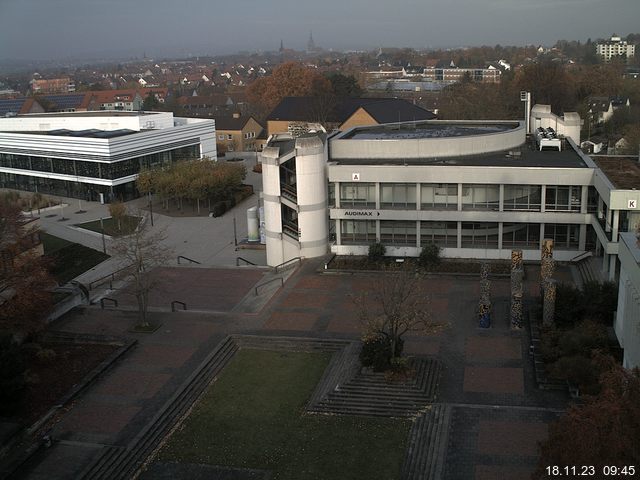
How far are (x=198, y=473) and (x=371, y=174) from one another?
21.8m

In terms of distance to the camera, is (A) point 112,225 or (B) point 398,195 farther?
(A) point 112,225

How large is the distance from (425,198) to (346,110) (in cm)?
4917

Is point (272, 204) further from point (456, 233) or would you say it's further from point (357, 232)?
point (456, 233)

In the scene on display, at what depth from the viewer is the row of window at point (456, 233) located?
123ft

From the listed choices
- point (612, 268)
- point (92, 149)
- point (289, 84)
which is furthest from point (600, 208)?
point (289, 84)

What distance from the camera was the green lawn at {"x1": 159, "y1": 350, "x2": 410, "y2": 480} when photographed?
2036cm

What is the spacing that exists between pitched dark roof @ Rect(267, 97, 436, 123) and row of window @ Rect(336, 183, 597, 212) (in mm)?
42044

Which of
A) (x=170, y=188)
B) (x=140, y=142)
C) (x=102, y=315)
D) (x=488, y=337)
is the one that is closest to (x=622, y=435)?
(x=488, y=337)

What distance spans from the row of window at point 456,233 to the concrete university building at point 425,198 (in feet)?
0.18

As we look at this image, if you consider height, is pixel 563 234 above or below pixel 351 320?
above

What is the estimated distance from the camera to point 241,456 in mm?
21016

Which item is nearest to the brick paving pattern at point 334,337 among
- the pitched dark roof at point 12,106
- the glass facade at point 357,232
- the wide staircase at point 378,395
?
the wide staircase at point 378,395

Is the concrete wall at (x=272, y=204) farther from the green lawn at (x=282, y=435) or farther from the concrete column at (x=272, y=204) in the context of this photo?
the green lawn at (x=282, y=435)

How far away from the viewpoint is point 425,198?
127ft
